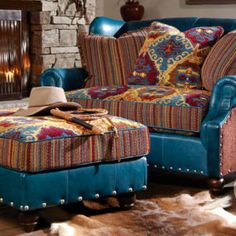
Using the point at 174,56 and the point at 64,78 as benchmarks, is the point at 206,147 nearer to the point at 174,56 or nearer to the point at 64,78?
the point at 174,56

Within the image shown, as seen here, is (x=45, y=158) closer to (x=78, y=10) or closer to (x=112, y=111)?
(x=112, y=111)

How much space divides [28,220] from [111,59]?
1.82 meters

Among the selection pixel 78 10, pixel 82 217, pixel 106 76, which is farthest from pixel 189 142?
pixel 78 10

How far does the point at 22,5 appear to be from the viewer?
5566 mm

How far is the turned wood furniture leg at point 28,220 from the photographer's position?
2728 millimetres

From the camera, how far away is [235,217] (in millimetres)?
2936

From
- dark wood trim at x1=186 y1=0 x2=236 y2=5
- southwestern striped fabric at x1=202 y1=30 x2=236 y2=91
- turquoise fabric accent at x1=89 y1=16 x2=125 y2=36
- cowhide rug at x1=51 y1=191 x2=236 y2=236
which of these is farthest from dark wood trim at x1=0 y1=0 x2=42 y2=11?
cowhide rug at x1=51 y1=191 x2=236 y2=236

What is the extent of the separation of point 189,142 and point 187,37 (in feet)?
2.71

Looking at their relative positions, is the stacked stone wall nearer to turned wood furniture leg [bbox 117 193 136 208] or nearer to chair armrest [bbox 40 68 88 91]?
chair armrest [bbox 40 68 88 91]

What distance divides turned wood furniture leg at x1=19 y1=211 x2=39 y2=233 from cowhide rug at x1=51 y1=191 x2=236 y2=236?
3.3 inches

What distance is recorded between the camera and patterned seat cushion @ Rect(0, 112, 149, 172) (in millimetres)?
2668

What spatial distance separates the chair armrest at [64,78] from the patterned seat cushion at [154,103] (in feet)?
0.83

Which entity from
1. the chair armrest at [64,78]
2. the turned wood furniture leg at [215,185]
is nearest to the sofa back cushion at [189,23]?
the chair armrest at [64,78]

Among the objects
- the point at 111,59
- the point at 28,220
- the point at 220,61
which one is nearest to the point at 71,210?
the point at 28,220
